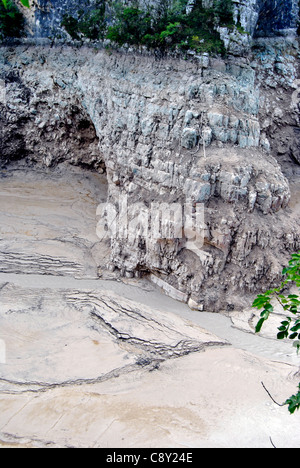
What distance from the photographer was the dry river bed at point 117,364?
4070 mm

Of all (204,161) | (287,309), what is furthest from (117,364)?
(204,161)

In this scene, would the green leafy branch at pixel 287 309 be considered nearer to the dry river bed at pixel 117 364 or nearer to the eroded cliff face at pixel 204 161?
the dry river bed at pixel 117 364

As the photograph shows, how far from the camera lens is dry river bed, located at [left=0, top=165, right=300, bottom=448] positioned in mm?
4070

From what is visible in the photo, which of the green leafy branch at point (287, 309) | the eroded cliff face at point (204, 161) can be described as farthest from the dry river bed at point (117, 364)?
the green leafy branch at point (287, 309)

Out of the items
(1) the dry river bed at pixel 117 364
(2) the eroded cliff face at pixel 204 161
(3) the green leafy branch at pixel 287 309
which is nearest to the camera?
(3) the green leafy branch at pixel 287 309

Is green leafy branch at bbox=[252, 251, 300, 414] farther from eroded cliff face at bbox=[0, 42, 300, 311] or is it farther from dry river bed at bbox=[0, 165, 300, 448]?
eroded cliff face at bbox=[0, 42, 300, 311]

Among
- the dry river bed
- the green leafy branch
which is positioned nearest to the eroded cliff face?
the dry river bed

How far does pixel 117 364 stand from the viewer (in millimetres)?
4996

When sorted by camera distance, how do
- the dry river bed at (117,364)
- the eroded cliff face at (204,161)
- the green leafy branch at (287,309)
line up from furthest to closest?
the eroded cliff face at (204,161), the dry river bed at (117,364), the green leafy branch at (287,309)

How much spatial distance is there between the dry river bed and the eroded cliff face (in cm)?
58

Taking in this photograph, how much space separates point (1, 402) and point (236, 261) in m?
3.64

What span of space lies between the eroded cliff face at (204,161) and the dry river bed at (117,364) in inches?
22.7

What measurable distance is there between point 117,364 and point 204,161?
10.3ft

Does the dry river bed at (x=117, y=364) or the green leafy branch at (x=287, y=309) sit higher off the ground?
the green leafy branch at (x=287, y=309)
